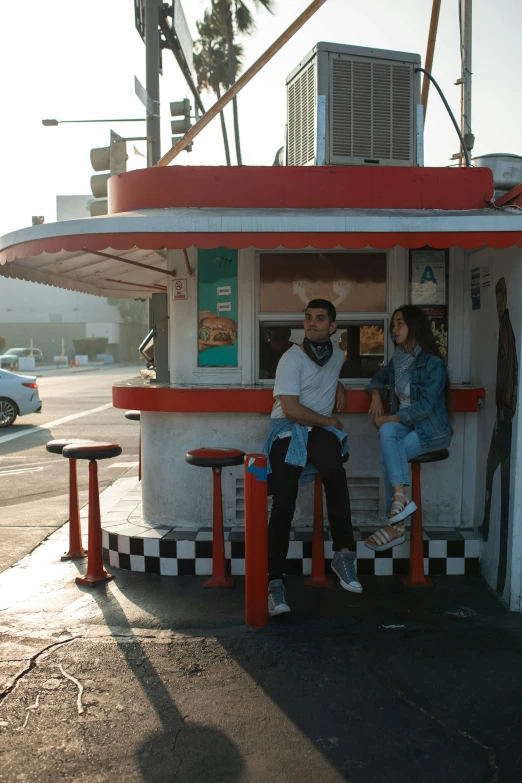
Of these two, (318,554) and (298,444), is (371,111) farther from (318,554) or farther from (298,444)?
(318,554)

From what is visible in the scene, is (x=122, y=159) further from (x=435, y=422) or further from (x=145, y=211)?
(x=435, y=422)

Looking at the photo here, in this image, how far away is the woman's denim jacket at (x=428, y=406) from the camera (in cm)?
497

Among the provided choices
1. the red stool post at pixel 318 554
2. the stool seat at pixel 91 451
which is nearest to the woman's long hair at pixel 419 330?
the red stool post at pixel 318 554

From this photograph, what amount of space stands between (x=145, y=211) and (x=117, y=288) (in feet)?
10.9

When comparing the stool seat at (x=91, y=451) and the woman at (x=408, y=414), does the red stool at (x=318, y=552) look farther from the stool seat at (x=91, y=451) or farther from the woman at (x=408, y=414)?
the stool seat at (x=91, y=451)

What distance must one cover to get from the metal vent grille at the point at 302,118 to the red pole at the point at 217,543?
2.92 metres

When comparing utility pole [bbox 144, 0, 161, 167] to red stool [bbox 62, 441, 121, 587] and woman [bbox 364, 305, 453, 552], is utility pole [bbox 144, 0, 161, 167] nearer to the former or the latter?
red stool [bbox 62, 441, 121, 587]

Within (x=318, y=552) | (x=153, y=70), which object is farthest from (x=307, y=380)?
(x=153, y=70)

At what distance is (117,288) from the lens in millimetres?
8703

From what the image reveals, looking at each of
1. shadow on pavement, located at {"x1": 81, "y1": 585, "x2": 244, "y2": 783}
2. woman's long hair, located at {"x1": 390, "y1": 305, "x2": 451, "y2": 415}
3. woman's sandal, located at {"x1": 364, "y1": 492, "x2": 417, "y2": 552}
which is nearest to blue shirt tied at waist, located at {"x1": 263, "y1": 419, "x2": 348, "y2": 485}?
woman's sandal, located at {"x1": 364, "y1": 492, "x2": 417, "y2": 552}

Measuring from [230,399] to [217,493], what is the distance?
0.73m

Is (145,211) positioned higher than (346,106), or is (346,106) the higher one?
(346,106)

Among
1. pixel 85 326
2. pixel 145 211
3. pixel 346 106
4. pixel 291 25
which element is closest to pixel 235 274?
pixel 145 211

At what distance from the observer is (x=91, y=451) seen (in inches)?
215
